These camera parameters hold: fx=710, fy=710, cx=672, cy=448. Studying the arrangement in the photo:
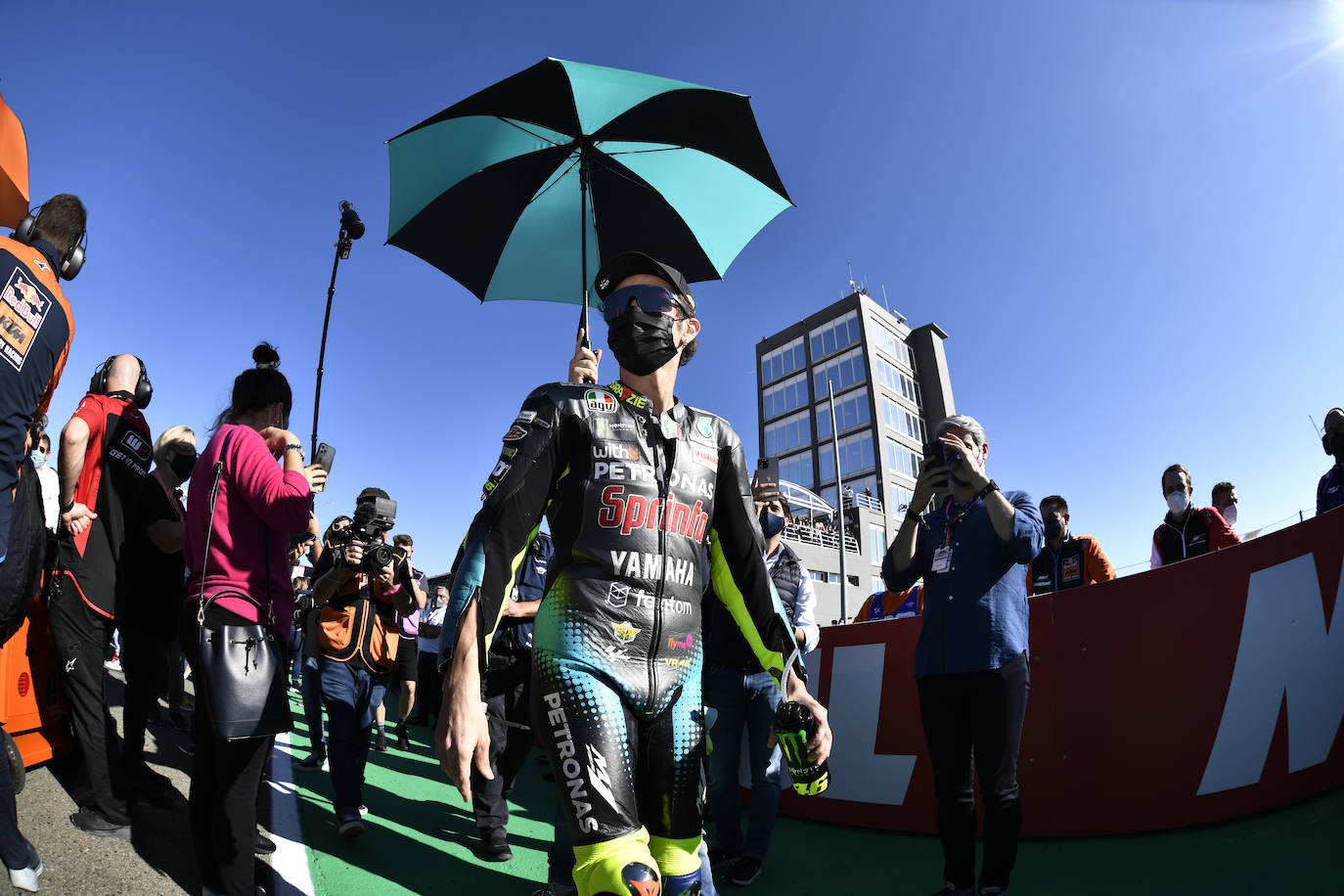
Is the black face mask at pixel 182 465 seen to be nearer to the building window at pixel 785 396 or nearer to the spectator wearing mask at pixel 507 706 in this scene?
the spectator wearing mask at pixel 507 706

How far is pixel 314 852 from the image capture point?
3.94 meters

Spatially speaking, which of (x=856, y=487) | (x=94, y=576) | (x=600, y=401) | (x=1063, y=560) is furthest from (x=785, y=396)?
(x=600, y=401)

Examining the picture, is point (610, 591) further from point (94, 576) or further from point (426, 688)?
point (426, 688)

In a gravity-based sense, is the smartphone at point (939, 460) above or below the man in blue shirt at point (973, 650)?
above

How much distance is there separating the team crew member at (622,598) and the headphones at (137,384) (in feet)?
10.3

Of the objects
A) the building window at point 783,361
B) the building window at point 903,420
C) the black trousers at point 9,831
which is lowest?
the black trousers at point 9,831

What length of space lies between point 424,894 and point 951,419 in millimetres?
3723

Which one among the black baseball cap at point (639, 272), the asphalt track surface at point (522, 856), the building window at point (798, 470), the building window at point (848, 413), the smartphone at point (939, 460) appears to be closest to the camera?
the black baseball cap at point (639, 272)

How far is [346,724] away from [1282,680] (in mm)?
5612

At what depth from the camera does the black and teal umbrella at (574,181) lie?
4.02 m

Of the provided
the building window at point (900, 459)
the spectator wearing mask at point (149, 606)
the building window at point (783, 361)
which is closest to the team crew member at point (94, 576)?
the spectator wearing mask at point (149, 606)

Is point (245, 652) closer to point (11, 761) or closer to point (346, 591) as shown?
point (11, 761)

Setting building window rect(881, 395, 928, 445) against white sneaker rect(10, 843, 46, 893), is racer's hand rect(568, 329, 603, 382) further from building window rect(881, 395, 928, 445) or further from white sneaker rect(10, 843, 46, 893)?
building window rect(881, 395, 928, 445)

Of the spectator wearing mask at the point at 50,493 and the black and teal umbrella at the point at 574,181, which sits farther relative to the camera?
the black and teal umbrella at the point at 574,181
